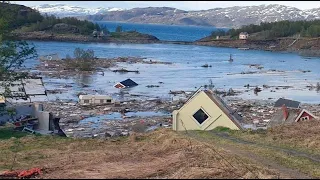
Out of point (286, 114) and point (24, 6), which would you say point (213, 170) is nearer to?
point (286, 114)

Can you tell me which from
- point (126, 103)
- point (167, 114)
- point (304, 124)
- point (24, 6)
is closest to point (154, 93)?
point (126, 103)

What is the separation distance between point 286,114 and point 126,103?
17.2 m

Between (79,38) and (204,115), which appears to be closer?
(204,115)

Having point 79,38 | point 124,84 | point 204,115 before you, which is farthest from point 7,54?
point 79,38

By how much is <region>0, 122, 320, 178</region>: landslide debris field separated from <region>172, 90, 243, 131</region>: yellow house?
3.93 ft

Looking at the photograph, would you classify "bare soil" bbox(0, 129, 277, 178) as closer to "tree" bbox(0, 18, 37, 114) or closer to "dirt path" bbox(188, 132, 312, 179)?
"dirt path" bbox(188, 132, 312, 179)

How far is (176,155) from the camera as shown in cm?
1076

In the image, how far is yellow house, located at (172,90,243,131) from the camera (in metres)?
19.1

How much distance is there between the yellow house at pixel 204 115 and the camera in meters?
19.1

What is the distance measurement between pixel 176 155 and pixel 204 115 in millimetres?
8809

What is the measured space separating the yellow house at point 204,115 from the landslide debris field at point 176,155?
120 cm

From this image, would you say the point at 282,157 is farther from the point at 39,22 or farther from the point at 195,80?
the point at 39,22

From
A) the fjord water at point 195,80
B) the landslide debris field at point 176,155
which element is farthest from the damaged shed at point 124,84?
the landslide debris field at point 176,155

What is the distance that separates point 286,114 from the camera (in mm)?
21828
